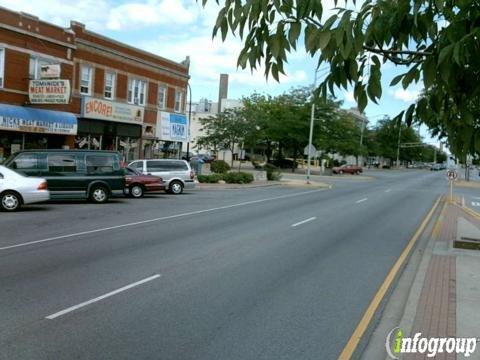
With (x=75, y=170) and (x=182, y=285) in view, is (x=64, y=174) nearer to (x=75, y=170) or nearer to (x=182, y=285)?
(x=75, y=170)

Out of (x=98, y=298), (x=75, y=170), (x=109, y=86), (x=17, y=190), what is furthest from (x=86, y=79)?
(x=98, y=298)

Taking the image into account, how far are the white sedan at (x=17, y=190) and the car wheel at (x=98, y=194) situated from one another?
3.55 metres

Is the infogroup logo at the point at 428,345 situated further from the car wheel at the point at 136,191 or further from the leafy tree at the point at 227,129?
the leafy tree at the point at 227,129

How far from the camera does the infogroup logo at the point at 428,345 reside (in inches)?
212

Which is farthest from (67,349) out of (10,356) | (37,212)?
(37,212)

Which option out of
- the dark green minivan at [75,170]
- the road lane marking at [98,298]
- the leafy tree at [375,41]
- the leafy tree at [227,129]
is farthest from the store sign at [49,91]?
the leafy tree at [375,41]

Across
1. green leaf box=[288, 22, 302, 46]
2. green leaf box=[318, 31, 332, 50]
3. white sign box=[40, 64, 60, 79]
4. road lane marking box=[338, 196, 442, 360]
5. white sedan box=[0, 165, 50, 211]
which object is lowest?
road lane marking box=[338, 196, 442, 360]

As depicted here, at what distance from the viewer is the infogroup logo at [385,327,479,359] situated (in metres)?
5.39

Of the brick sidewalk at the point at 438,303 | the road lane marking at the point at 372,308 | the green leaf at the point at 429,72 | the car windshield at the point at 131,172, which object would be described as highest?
the green leaf at the point at 429,72

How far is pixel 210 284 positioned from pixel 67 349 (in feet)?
10.4

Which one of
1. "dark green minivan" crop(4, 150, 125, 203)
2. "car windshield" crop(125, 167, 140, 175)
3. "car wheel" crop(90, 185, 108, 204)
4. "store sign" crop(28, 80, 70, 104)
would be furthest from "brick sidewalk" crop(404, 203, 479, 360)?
"store sign" crop(28, 80, 70, 104)

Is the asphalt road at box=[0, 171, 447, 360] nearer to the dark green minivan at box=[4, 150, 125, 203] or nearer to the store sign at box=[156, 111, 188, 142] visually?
the dark green minivan at box=[4, 150, 125, 203]

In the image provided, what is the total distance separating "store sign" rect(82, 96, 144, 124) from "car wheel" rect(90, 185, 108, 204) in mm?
12507

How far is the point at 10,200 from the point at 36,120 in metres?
11.8
